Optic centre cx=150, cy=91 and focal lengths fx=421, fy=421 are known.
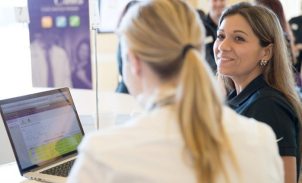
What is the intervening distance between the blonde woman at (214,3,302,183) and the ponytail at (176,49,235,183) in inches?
24.9

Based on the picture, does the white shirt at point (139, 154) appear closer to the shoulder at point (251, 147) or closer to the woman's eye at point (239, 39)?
the shoulder at point (251, 147)

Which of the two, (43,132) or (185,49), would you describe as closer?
(185,49)

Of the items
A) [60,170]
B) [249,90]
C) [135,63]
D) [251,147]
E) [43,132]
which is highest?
[135,63]

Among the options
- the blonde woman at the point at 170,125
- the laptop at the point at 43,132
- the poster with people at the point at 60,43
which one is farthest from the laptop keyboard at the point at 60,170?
the poster with people at the point at 60,43

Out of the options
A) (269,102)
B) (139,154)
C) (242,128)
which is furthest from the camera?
(269,102)

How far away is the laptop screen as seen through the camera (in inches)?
58.8

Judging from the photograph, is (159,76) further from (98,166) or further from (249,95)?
(249,95)

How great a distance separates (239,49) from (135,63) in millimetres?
791

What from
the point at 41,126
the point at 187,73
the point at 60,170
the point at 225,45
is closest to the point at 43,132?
the point at 41,126

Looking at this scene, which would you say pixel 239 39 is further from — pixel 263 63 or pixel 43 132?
pixel 43 132

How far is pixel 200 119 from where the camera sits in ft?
2.83

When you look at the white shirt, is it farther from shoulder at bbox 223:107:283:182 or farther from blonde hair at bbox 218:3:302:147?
blonde hair at bbox 218:3:302:147

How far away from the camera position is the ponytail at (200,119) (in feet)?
2.78

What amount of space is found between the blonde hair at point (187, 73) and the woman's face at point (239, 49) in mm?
737
